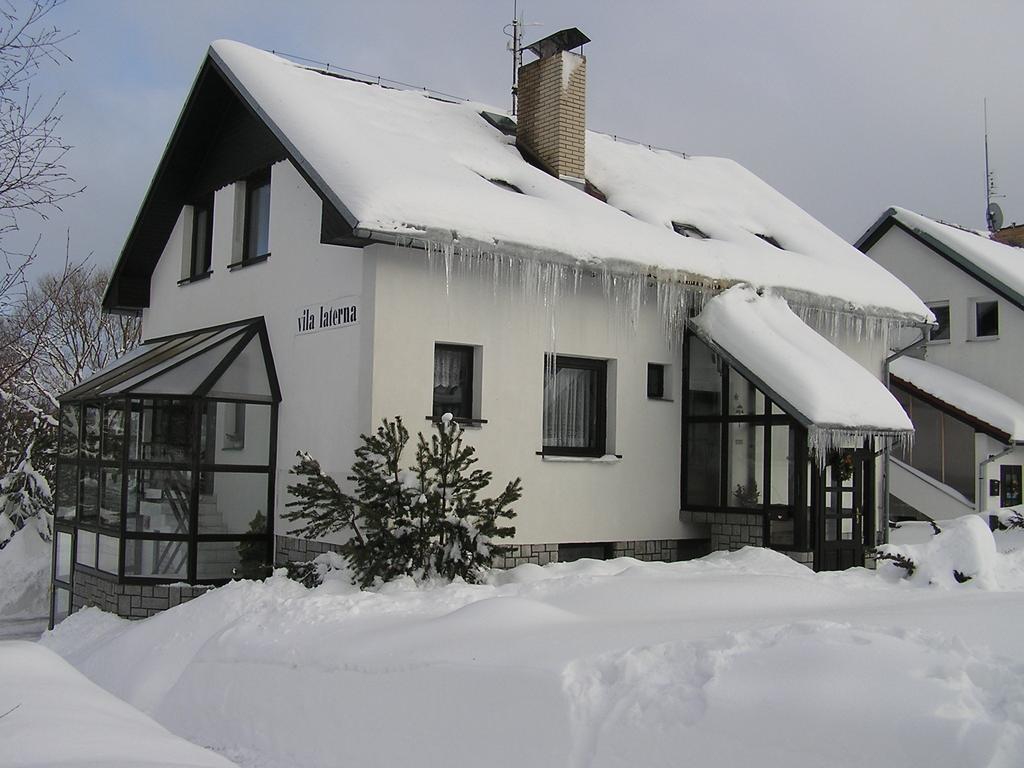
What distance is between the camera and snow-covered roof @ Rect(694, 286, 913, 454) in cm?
1162

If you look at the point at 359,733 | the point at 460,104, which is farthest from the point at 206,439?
the point at 460,104

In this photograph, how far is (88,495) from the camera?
12641 mm

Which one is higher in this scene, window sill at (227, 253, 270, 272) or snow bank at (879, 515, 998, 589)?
window sill at (227, 253, 270, 272)

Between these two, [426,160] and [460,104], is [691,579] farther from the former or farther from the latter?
[460,104]

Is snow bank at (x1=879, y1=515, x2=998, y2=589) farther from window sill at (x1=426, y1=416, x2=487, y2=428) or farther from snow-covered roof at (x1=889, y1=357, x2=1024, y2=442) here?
snow-covered roof at (x1=889, y1=357, x2=1024, y2=442)

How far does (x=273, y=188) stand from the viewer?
12.8 meters

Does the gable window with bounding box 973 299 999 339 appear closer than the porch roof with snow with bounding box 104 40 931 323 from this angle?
No

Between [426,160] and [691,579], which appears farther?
[426,160]

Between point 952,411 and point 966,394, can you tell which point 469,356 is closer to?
point 952,411

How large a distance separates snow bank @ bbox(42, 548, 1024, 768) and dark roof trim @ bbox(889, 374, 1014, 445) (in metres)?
10.9

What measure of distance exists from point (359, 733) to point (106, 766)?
282 centimetres

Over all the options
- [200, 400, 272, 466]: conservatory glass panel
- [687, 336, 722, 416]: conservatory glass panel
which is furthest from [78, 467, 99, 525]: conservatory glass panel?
[687, 336, 722, 416]: conservatory glass panel

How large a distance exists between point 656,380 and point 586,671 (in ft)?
24.1

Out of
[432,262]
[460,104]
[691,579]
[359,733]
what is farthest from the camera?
[460,104]
